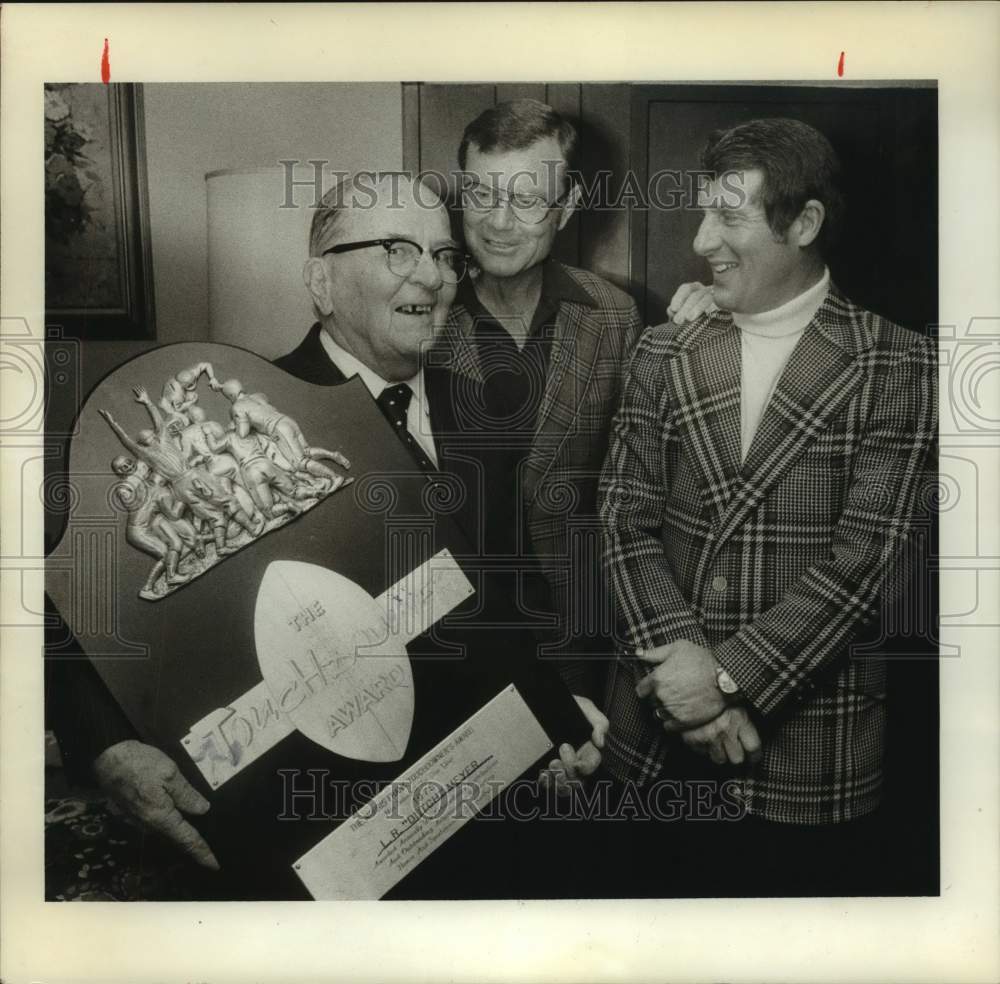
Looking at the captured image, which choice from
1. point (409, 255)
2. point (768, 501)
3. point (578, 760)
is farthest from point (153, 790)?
point (768, 501)

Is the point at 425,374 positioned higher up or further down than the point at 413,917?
higher up

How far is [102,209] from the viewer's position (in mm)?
2113

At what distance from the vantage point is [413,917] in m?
2.13

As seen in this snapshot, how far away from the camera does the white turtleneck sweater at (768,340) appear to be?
2125mm

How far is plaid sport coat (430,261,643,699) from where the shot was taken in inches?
83.9

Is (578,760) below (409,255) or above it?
below

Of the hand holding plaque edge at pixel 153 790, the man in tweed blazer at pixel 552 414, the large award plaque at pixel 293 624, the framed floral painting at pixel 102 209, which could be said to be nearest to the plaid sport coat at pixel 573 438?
Answer: the man in tweed blazer at pixel 552 414

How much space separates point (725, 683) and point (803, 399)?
0.58 metres

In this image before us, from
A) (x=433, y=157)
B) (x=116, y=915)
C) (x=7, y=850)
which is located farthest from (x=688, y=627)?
(x=7, y=850)

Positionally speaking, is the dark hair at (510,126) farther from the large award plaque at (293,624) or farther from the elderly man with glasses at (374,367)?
the large award plaque at (293,624)

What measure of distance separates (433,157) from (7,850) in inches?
63.1

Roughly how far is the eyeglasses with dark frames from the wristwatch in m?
0.93

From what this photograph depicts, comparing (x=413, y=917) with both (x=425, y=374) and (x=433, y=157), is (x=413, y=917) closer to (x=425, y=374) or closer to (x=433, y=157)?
(x=425, y=374)

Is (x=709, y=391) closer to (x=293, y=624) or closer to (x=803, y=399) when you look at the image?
(x=803, y=399)
